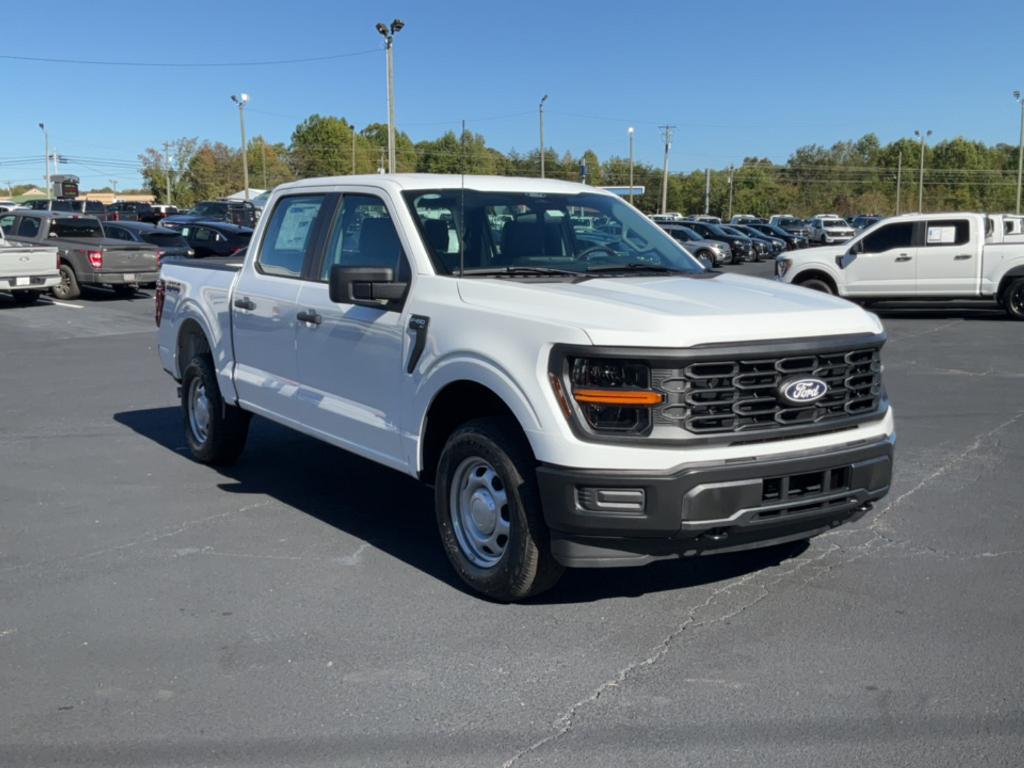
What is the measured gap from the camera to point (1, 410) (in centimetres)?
1027

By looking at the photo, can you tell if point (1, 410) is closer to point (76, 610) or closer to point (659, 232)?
point (76, 610)

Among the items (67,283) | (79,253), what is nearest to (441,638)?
(79,253)

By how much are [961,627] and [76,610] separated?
402 cm

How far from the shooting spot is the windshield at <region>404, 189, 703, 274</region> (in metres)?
5.57

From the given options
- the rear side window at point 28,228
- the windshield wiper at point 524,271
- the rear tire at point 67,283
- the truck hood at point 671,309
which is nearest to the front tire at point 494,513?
the truck hood at point 671,309

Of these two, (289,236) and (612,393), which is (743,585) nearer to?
(612,393)

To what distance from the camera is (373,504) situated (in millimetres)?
6816

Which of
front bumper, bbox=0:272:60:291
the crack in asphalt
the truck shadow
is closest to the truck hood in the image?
the crack in asphalt

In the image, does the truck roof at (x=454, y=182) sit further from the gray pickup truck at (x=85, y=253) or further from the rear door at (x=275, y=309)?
the gray pickup truck at (x=85, y=253)

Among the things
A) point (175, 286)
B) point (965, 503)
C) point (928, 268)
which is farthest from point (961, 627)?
point (928, 268)

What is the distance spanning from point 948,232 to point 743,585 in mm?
16131

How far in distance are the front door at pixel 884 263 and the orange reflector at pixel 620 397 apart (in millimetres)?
16673

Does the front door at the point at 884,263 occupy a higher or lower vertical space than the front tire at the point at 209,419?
higher

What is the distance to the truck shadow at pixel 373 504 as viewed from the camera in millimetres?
5348
